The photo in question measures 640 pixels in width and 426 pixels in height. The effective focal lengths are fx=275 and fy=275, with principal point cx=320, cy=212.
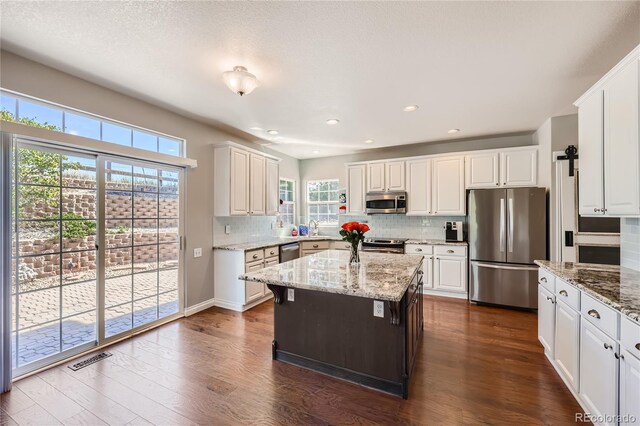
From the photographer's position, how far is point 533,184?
422 centimetres

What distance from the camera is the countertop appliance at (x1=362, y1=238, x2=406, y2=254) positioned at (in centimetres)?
484

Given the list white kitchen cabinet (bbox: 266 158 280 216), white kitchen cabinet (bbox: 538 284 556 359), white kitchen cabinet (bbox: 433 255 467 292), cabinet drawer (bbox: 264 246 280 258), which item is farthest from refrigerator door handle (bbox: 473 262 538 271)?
white kitchen cabinet (bbox: 266 158 280 216)

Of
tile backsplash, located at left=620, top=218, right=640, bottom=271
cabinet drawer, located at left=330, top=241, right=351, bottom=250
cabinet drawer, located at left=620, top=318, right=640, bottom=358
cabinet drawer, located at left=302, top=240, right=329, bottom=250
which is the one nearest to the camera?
cabinet drawer, located at left=620, top=318, right=640, bottom=358

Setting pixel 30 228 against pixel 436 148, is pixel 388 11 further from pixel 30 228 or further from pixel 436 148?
pixel 436 148

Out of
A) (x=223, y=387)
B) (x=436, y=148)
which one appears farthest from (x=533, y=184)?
(x=223, y=387)

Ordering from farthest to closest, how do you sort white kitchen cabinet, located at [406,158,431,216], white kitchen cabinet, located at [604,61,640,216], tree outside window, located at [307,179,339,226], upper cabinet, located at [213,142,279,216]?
tree outside window, located at [307,179,339,226] < white kitchen cabinet, located at [406,158,431,216] < upper cabinet, located at [213,142,279,216] < white kitchen cabinet, located at [604,61,640,216]

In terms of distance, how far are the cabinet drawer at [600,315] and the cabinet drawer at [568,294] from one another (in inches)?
2.6

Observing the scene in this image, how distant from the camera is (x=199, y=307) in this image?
13.1 feet

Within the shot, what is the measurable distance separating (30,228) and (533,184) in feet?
20.1

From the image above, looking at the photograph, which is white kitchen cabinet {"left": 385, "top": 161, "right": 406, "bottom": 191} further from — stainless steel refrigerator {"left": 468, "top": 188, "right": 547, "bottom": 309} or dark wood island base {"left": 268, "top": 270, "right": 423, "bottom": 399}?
dark wood island base {"left": 268, "top": 270, "right": 423, "bottom": 399}

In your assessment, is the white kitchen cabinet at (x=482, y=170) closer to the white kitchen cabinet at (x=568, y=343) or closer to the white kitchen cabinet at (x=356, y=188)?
the white kitchen cabinet at (x=356, y=188)

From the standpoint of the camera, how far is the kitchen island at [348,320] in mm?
2098

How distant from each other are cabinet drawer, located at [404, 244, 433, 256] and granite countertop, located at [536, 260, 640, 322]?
2.12 meters

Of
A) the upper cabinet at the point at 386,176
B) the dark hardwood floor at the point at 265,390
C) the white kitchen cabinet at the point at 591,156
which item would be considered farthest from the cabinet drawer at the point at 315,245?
the white kitchen cabinet at the point at 591,156
